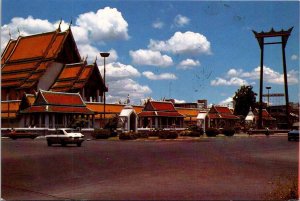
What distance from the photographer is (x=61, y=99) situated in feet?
171

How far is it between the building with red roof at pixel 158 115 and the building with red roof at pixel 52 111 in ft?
38.5

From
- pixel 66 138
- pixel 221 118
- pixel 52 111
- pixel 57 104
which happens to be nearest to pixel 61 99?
pixel 57 104

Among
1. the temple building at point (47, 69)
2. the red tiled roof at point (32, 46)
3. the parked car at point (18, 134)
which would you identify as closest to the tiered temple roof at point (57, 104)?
the parked car at point (18, 134)

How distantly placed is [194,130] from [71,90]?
20384 millimetres

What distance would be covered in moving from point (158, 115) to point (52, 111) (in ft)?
60.9

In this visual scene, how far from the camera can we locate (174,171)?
14.0m

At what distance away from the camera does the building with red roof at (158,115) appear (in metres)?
62.8

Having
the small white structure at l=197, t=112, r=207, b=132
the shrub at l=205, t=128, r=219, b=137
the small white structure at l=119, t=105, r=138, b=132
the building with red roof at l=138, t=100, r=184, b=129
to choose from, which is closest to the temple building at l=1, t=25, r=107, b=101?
the building with red roof at l=138, t=100, r=184, b=129

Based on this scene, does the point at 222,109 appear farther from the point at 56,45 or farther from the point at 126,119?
the point at 56,45

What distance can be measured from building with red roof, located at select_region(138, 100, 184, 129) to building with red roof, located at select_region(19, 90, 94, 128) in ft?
38.5

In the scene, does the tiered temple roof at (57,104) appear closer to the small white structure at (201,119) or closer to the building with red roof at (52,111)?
the building with red roof at (52,111)

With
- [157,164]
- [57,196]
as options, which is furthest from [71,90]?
[57,196]

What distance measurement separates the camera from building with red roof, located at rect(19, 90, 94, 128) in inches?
1920

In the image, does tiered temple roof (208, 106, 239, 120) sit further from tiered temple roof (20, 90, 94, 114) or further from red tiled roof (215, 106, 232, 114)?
tiered temple roof (20, 90, 94, 114)
